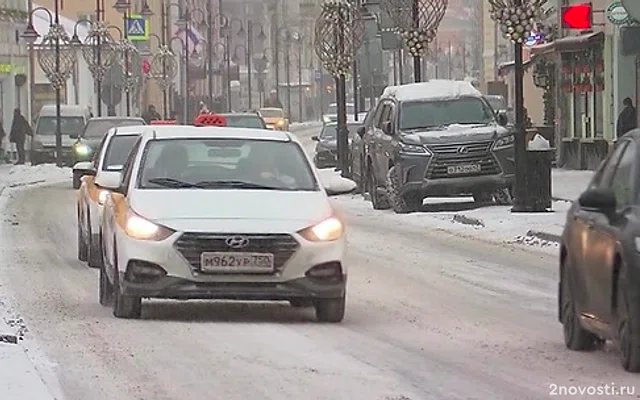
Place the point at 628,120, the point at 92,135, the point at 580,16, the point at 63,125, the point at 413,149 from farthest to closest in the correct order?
1. the point at 63,125
2. the point at 92,135
3. the point at 580,16
4. the point at 628,120
5. the point at 413,149

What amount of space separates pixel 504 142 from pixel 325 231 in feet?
52.3

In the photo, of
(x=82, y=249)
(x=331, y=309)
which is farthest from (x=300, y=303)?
(x=82, y=249)

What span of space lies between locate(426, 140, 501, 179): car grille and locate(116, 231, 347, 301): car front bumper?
15462 millimetres

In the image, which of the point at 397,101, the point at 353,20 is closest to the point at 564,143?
the point at 353,20

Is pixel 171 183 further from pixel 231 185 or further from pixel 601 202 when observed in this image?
pixel 601 202

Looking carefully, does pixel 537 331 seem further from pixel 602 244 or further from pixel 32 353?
pixel 32 353

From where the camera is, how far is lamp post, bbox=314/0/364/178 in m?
41.8

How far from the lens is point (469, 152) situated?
1118 inches

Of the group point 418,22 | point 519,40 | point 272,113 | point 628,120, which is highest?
point 418,22

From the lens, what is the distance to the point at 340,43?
140 feet

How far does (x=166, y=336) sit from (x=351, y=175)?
25.7 metres

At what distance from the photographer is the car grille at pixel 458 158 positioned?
93.0 ft

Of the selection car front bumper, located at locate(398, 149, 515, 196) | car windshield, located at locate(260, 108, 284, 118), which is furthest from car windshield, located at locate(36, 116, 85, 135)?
car front bumper, located at locate(398, 149, 515, 196)

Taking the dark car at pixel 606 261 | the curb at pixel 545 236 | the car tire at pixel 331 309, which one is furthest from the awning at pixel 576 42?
the dark car at pixel 606 261
